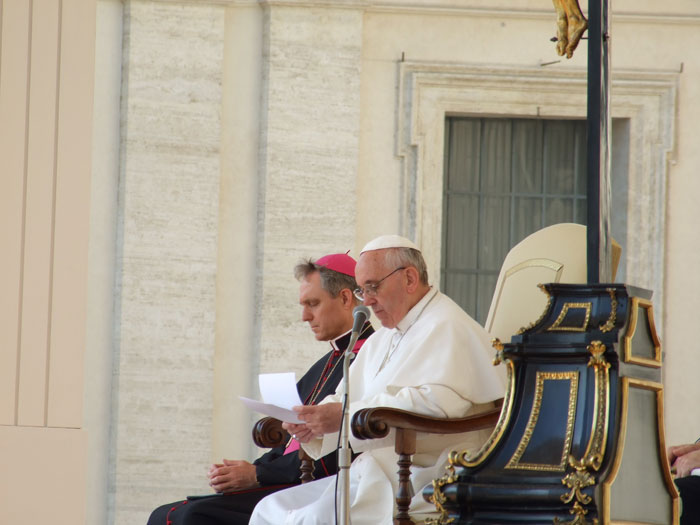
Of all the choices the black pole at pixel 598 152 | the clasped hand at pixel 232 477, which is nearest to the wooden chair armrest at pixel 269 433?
the clasped hand at pixel 232 477

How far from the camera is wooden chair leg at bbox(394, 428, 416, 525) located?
15.3ft

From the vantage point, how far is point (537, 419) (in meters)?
3.97

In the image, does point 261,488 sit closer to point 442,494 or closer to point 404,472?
point 404,472

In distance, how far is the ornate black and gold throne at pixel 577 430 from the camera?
3.77m

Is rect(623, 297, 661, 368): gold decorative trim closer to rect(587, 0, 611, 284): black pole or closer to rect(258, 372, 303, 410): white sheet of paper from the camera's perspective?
rect(587, 0, 611, 284): black pole

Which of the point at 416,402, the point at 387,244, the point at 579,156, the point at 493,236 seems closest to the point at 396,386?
the point at 416,402

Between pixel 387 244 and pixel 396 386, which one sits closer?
pixel 396 386

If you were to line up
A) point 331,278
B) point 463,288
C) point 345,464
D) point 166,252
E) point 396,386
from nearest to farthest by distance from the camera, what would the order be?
point 345,464, point 396,386, point 331,278, point 166,252, point 463,288

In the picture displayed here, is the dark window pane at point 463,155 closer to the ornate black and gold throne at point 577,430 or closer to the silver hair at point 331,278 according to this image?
the silver hair at point 331,278

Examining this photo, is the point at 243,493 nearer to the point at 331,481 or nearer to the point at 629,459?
the point at 331,481

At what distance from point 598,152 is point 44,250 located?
6.67 ft

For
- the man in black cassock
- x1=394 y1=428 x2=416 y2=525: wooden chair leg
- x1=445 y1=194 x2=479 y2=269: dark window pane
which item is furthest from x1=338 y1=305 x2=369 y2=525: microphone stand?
x1=445 y1=194 x2=479 y2=269: dark window pane

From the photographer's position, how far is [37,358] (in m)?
4.79

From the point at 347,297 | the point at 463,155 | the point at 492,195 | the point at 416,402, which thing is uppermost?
the point at 463,155
